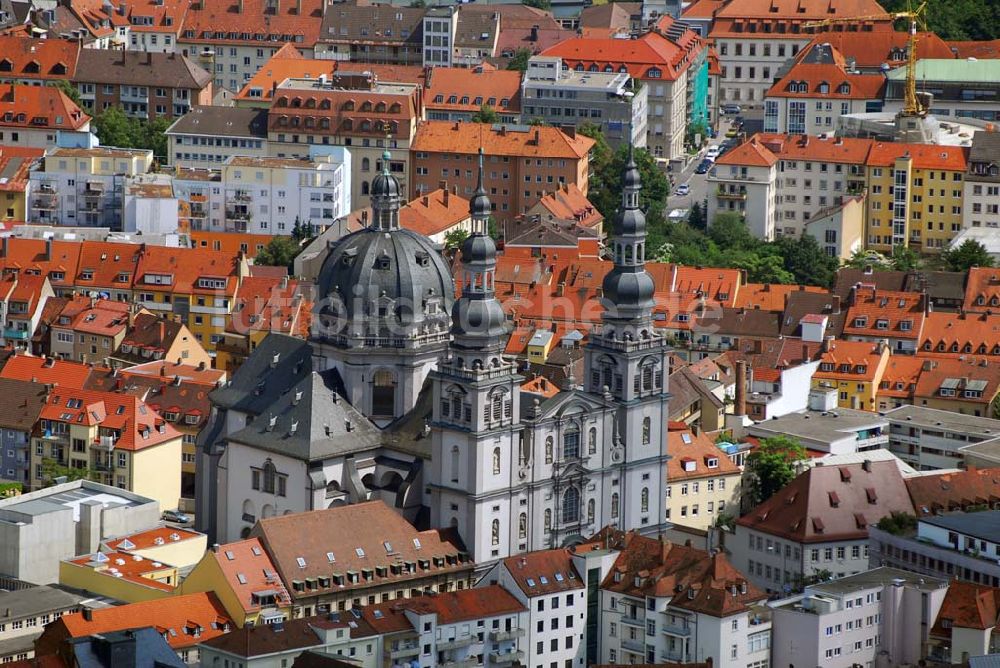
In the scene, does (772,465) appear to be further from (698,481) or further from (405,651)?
(405,651)

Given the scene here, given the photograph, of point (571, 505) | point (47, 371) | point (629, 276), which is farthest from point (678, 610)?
point (47, 371)

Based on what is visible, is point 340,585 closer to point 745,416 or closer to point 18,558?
point 18,558

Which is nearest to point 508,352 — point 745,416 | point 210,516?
point 745,416

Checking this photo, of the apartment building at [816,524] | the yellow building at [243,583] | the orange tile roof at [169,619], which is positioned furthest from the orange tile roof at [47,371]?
the apartment building at [816,524]

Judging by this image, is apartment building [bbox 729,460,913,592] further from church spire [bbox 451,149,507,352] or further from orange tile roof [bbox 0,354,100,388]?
orange tile roof [bbox 0,354,100,388]

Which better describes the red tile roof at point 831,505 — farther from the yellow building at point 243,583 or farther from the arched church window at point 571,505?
the yellow building at point 243,583

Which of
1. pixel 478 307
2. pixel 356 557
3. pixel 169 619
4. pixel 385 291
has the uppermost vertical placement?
pixel 385 291
